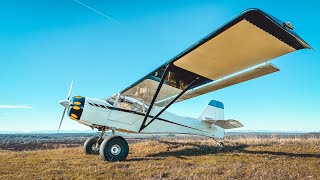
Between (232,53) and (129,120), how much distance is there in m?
5.11

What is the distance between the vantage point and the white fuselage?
9.41 metres

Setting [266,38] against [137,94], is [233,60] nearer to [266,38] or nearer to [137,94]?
[266,38]

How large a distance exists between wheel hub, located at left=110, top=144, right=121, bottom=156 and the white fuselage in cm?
128

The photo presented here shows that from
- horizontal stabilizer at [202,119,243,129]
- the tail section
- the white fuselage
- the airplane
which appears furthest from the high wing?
the tail section

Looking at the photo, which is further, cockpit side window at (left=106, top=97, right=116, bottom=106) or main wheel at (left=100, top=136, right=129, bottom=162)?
cockpit side window at (left=106, top=97, right=116, bottom=106)

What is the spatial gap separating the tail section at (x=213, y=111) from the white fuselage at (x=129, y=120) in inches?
32.3

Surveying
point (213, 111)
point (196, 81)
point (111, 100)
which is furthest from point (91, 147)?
point (213, 111)

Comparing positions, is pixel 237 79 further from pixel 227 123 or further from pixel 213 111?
pixel 213 111

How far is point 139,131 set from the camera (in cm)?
1034

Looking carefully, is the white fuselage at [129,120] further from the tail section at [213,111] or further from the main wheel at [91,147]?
the main wheel at [91,147]

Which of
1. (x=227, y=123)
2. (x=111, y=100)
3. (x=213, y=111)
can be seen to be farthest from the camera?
(x=213, y=111)

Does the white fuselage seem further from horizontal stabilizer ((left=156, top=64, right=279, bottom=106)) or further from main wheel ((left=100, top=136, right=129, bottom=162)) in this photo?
horizontal stabilizer ((left=156, top=64, right=279, bottom=106))

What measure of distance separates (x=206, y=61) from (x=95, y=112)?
4551 mm

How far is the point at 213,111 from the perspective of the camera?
13.6 metres
